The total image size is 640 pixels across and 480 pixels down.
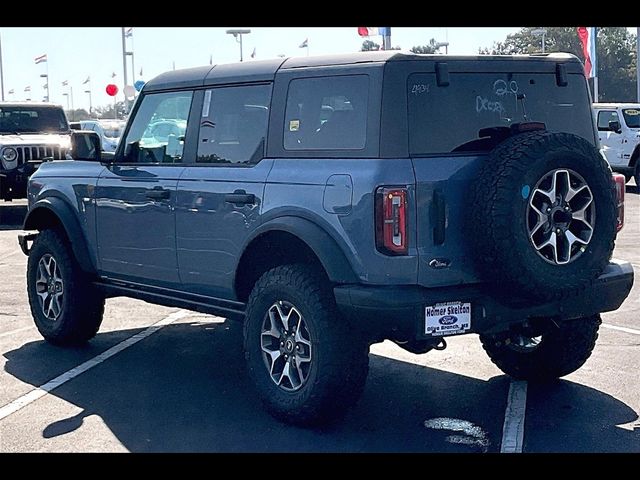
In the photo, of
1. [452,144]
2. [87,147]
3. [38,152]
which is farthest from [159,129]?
[38,152]

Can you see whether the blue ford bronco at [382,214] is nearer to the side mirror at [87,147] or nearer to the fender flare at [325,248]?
the fender flare at [325,248]

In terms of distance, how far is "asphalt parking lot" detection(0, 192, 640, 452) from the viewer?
212 inches

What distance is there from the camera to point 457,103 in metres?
5.51

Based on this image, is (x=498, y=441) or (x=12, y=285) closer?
(x=498, y=441)

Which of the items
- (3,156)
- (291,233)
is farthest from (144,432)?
(3,156)

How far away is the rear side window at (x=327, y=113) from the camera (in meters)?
5.41

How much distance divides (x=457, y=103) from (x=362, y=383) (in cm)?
160

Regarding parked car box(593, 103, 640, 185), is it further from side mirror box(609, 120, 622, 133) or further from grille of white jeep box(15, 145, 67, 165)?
grille of white jeep box(15, 145, 67, 165)

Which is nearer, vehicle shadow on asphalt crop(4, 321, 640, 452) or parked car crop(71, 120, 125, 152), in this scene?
vehicle shadow on asphalt crop(4, 321, 640, 452)

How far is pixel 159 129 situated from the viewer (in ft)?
23.2

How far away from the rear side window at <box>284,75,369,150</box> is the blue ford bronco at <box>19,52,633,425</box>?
0.04 ft

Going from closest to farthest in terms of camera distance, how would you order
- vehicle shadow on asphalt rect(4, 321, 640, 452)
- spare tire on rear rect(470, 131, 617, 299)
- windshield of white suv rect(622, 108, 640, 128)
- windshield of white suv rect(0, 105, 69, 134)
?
spare tire on rear rect(470, 131, 617, 299) → vehicle shadow on asphalt rect(4, 321, 640, 452) → windshield of white suv rect(0, 105, 69, 134) → windshield of white suv rect(622, 108, 640, 128)

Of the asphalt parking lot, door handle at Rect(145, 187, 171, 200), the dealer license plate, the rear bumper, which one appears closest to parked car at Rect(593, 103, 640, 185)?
the asphalt parking lot
